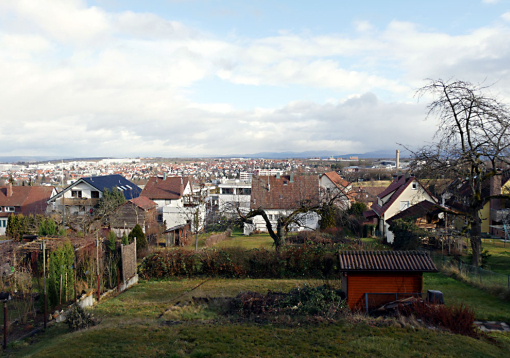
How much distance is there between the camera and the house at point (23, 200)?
48625 millimetres

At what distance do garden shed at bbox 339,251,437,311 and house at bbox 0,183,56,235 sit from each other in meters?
48.1

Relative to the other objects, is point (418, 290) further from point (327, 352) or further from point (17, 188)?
point (17, 188)

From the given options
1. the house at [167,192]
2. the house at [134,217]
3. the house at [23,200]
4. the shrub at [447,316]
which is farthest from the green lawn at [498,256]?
the house at [23,200]

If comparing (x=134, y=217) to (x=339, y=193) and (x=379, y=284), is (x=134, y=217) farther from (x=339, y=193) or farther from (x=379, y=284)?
(x=379, y=284)

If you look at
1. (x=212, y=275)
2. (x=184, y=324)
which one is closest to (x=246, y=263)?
(x=212, y=275)

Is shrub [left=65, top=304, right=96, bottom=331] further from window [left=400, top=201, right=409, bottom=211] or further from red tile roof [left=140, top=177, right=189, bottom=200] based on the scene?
red tile roof [left=140, top=177, right=189, bottom=200]

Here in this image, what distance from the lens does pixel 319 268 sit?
18953mm

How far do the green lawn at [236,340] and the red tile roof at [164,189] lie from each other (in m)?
36.4

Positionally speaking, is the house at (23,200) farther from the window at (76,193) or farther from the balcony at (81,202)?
the balcony at (81,202)

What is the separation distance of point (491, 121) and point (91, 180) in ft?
137

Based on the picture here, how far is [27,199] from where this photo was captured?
49.8 m

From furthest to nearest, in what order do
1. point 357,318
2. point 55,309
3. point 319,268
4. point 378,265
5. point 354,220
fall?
point 354,220
point 319,268
point 55,309
point 378,265
point 357,318

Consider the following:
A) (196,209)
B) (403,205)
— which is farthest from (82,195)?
(403,205)

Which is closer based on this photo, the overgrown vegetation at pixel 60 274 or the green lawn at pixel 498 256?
the overgrown vegetation at pixel 60 274
